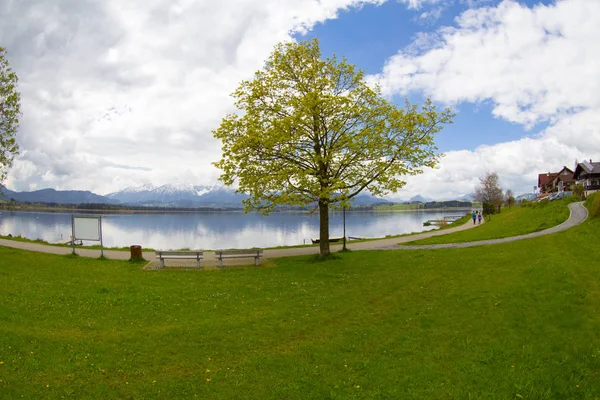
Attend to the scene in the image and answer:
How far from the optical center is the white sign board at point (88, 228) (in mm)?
25703

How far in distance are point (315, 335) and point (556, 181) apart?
395 feet

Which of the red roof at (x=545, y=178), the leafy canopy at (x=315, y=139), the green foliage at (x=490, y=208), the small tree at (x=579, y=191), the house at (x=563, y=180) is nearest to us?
the leafy canopy at (x=315, y=139)

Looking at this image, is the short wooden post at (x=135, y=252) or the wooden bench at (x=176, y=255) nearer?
the wooden bench at (x=176, y=255)

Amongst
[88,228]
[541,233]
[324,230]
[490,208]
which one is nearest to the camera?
[324,230]

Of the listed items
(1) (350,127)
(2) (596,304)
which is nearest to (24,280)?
(1) (350,127)

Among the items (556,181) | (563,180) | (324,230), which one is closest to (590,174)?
(563,180)

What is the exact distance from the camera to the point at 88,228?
1014 inches

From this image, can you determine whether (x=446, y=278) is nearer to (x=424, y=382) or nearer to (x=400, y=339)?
(x=400, y=339)

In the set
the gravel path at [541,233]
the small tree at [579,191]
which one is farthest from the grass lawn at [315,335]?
the small tree at [579,191]

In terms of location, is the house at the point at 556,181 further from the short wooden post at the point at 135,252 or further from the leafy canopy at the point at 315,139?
the short wooden post at the point at 135,252

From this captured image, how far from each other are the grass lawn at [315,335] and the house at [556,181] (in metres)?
97.0

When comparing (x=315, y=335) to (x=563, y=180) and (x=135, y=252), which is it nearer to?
(x=135, y=252)

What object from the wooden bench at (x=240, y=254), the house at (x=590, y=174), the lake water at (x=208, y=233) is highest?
the house at (x=590, y=174)

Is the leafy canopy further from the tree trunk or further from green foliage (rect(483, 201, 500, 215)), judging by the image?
green foliage (rect(483, 201, 500, 215))
